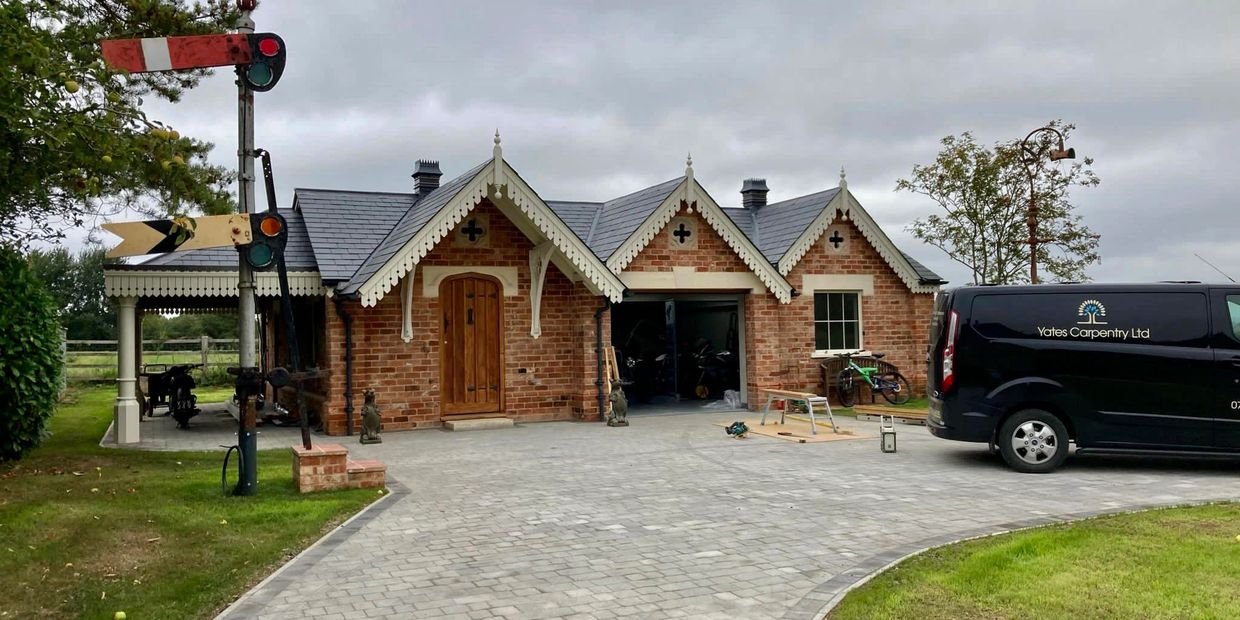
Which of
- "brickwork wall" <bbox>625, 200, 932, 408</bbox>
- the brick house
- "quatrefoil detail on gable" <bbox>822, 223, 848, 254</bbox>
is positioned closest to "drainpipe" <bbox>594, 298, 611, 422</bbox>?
the brick house

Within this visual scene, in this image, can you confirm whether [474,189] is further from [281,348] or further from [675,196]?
[281,348]

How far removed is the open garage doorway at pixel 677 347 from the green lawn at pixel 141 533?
10.7 m

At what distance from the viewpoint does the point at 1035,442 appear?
9734 millimetres

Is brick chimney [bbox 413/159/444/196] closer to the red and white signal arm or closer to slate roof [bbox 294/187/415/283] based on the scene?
slate roof [bbox 294/187/415/283]

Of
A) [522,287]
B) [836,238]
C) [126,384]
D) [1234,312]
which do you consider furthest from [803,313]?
[126,384]

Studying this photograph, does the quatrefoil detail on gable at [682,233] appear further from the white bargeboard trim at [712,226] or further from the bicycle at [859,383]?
the bicycle at [859,383]

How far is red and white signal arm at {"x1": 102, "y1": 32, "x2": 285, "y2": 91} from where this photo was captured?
25.1ft

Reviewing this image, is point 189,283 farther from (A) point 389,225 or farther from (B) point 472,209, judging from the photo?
(B) point 472,209

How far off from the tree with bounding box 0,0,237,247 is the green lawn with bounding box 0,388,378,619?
8.53 ft

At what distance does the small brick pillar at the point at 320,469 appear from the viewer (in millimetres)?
8625

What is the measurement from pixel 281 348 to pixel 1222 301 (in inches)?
664

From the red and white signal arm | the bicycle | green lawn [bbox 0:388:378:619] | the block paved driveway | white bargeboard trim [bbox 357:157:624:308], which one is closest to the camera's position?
the block paved driveway

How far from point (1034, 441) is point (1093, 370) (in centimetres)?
93

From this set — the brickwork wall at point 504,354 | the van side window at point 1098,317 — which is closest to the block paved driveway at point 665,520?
the van side window at point 1098,317
